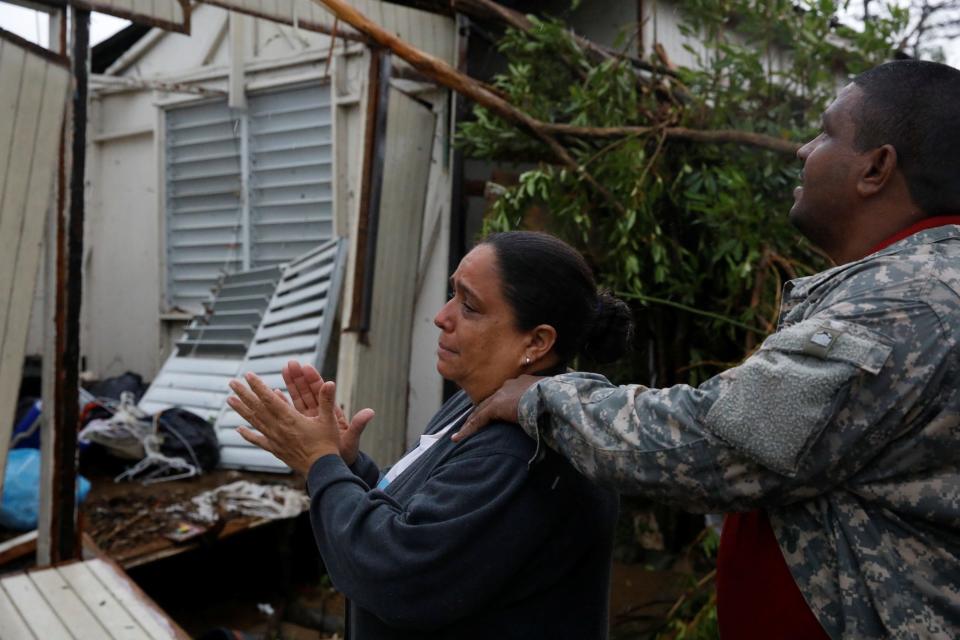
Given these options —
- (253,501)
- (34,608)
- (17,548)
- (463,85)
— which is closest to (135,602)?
(34,608)

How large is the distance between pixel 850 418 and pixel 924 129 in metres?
0.49

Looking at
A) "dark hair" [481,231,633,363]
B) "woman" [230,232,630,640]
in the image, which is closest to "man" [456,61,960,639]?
"woman" [230,232,630,640]

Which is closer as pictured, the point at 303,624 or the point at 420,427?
the point at 303,624

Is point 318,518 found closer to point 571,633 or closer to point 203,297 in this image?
point 571,633

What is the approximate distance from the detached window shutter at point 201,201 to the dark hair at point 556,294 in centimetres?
629

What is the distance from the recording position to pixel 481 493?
1442mm

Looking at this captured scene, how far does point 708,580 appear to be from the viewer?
11.6 ft

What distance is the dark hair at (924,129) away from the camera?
131 centimetres

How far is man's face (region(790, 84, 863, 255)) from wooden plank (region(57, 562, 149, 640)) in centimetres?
296

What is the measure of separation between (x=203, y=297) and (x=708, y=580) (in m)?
5.84

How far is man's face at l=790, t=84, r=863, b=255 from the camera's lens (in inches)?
54.2

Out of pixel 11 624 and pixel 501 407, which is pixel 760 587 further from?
pixel 11 624

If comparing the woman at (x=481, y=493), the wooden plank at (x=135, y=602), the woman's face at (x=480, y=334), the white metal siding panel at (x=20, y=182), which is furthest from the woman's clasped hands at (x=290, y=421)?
the white metal siding panel at (x=20, y=182)

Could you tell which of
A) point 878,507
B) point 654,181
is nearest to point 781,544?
point 878,507
